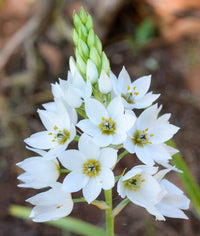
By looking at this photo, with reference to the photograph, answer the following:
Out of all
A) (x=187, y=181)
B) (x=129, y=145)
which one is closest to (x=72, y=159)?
(x=129, y=145)

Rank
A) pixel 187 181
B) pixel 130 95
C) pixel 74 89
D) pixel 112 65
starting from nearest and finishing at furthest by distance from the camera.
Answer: pixel 74 89
pixel 130 95
pixel 187 181
pixel 112 65

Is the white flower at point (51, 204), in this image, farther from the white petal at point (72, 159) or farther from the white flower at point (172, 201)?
the white flower at point (172, 201)

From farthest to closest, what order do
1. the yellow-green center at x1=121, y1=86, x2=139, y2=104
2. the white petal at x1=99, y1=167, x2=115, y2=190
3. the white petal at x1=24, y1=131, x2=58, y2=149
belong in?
the yellow-green center at x1=121, y1=86, x2=139, y2=104 → the white petal at x1=24, y1=131, x2=58, y2=149 → the white petal at x1=99, y1=167, x2=115, y2=190

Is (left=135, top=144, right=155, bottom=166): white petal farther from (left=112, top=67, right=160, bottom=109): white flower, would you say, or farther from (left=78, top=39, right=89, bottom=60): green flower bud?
(left=78, top=39, right=89, bottom=60): green flower bud

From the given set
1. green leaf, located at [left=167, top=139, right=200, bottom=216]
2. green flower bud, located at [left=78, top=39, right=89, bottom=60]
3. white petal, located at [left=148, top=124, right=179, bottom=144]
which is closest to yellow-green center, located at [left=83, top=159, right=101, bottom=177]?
white petal, located at [left=148, top=124, right=179, bottom=144]

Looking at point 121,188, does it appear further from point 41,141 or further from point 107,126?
point 41,141

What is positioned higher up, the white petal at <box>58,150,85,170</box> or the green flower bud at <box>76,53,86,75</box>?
the green flower bud at <box>76,53,86,75</box>
